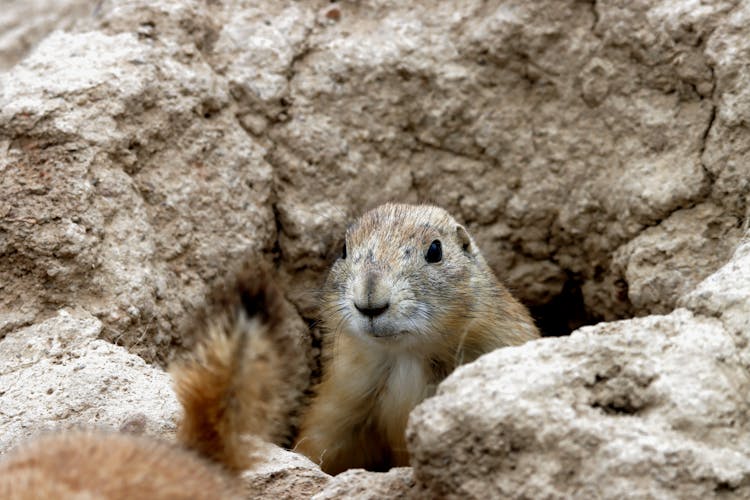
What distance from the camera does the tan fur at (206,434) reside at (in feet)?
11.2

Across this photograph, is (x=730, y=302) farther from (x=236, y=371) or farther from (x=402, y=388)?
(x=402, y=388)

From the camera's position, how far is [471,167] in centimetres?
700

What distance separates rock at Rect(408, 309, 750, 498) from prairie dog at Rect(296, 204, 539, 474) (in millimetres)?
1716

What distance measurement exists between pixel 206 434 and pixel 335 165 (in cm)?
311

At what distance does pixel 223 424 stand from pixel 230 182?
2.77 m

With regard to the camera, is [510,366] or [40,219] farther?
[40,219]

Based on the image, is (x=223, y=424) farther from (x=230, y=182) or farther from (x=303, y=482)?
(x=230, y=182)

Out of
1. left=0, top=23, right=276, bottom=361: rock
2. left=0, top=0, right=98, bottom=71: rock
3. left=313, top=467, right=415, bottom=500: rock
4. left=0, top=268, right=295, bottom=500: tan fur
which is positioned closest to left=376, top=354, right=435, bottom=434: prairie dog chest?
left=0, top=23, right=276, bottom=361: rock

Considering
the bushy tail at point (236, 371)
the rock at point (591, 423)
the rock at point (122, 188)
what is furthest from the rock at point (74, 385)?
the rock at point (591, 423)

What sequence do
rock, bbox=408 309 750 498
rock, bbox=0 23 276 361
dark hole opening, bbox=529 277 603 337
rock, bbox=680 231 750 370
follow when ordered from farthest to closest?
dark hole opening, bbox=529 277 603 337 < rock, bbox=0 23 276 361 < rock, bbox=680 231 750 370 < rock, bbox=408 309 750 498

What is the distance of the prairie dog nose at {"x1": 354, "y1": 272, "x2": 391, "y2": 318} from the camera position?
5418mm

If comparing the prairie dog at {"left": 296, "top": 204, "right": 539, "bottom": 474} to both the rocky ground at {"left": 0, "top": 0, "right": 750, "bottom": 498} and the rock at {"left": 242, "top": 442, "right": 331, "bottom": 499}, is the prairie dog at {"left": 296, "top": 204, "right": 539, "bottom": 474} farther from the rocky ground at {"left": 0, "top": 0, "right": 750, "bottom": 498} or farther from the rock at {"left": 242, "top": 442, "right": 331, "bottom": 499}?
the rock at {"left": 242, "top": 442, "right": 331, "bottom": 499}

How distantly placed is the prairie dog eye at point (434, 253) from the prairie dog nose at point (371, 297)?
1.84 feet

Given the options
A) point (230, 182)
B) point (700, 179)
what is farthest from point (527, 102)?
point (230, 182)
